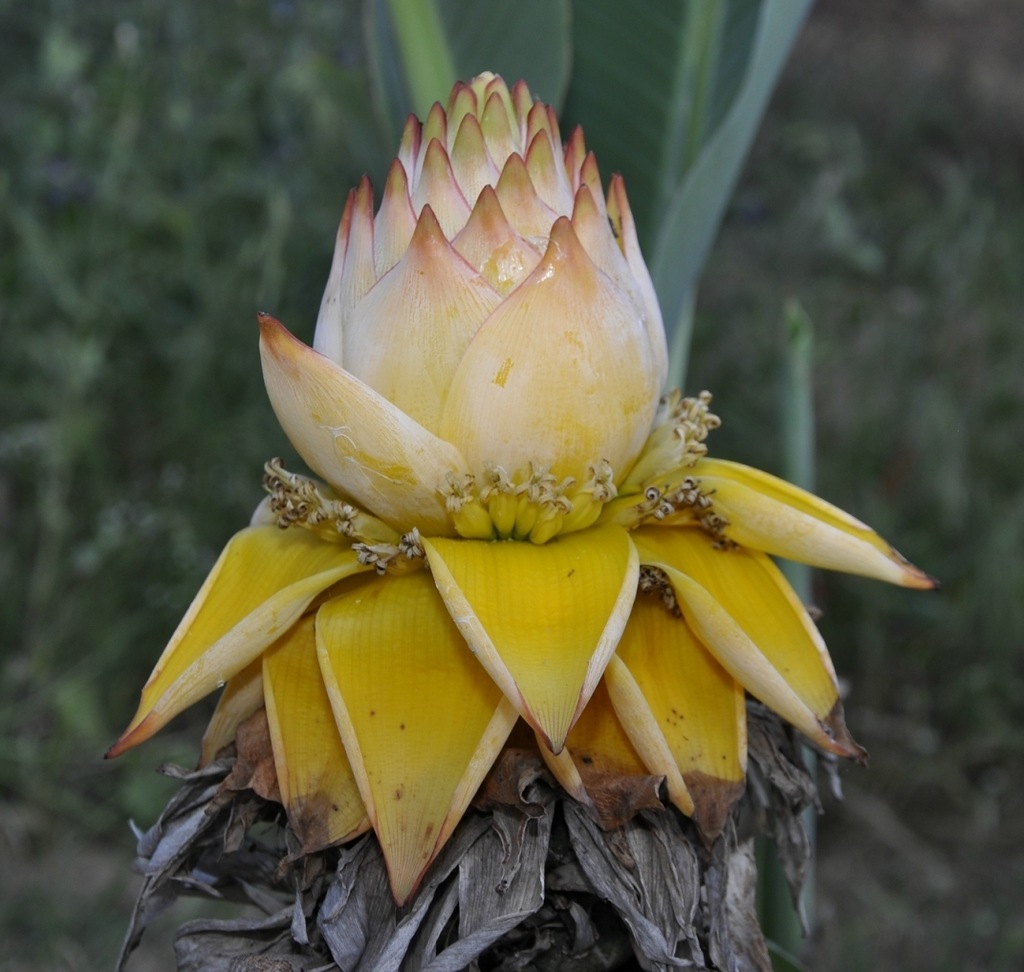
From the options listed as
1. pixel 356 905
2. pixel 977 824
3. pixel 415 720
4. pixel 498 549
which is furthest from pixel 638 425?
pixel 977 824

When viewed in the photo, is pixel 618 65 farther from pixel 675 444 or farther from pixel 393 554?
pixel 393 554

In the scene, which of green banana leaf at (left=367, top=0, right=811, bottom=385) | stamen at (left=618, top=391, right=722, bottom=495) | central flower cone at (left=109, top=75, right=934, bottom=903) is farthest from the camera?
green banana leaf at (left=367, top=0, right=811, bottom=385)

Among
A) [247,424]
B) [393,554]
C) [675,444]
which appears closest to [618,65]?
[675,444]

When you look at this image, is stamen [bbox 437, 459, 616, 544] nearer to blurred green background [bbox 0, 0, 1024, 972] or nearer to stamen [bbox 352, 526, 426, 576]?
stamen [bbox 352, 526, 426, 576]

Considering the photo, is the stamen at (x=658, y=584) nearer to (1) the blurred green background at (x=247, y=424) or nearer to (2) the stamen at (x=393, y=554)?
(2) the stamen at (x=393, y=554)

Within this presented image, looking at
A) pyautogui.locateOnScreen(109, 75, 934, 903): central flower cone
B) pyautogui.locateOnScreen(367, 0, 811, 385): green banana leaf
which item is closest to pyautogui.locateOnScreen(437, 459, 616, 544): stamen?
pyautogui.locateOnScreen(109, 75, 934, 903): central flower cone

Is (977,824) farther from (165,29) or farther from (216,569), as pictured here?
(165,29)
